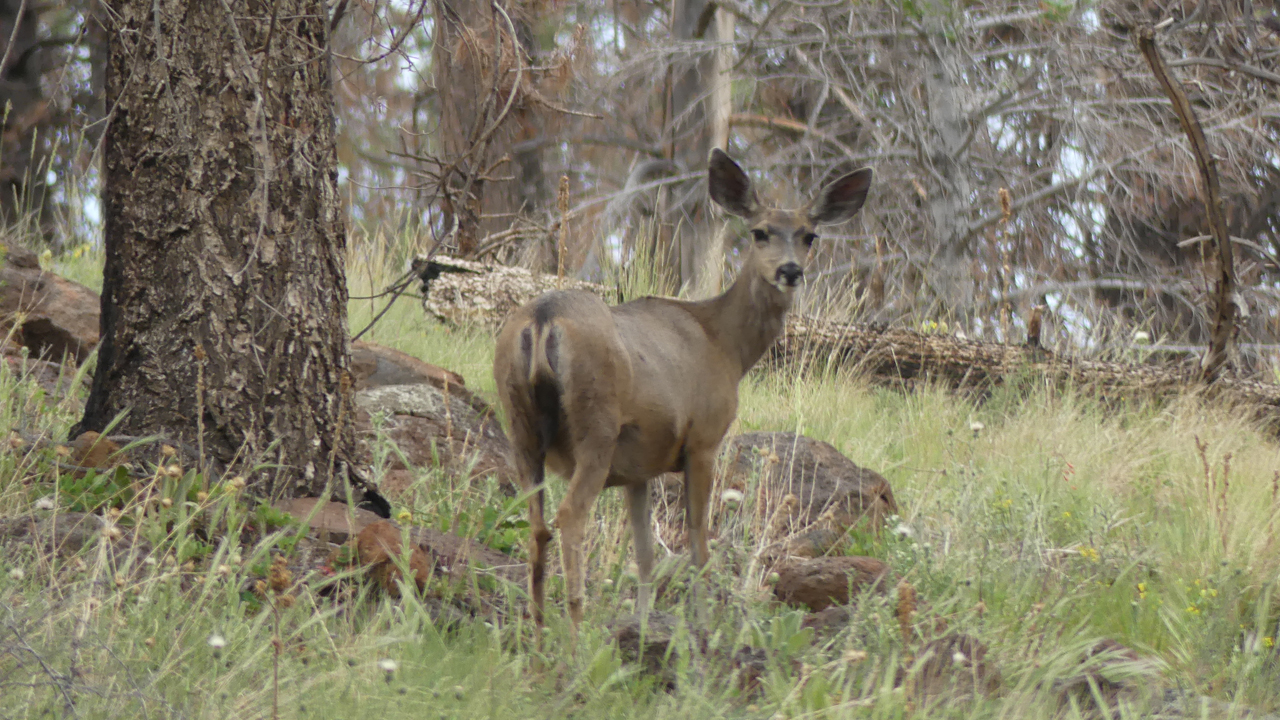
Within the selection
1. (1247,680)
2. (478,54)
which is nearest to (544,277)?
(478,54)

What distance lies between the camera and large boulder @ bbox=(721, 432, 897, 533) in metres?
6.53

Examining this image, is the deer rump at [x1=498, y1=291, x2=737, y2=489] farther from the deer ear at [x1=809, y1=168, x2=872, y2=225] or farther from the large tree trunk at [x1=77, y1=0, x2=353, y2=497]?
the deer ear at [x1=809, y1=168, x2=872, y2=225]

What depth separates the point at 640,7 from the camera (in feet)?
65.3

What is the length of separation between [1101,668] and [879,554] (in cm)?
215

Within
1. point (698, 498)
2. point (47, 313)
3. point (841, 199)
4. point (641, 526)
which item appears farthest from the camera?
point (47, 313)

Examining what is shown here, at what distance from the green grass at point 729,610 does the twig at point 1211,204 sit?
4.12ft

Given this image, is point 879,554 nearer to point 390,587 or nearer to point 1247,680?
point 1247,680

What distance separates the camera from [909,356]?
33.0 ft

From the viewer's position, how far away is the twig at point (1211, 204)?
8.10m

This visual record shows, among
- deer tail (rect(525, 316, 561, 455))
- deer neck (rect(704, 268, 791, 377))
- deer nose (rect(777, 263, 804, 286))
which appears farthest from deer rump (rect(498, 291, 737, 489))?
deer nose (rect(777, 263, 804, 286))

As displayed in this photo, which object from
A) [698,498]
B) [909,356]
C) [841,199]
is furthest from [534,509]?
[909,356]

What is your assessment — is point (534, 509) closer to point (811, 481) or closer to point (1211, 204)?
point (811, 481)

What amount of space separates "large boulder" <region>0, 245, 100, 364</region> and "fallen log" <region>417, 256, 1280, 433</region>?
3167 millimetres

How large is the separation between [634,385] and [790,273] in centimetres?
108
